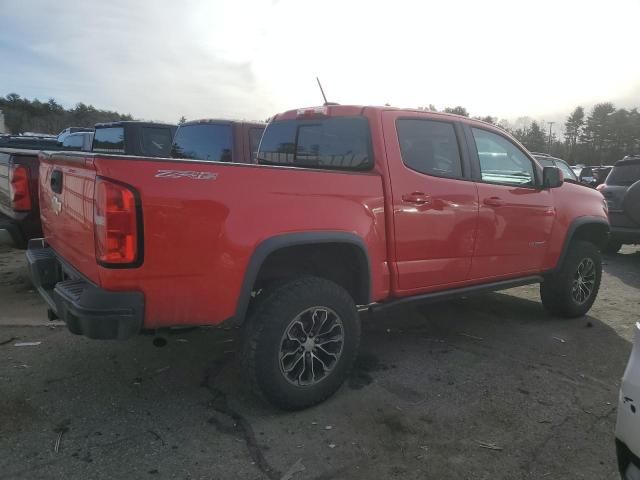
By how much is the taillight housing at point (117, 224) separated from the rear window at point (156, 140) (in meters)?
6.49

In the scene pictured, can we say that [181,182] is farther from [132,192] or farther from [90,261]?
[90,261]

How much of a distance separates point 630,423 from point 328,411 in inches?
68.3

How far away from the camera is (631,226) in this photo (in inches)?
333

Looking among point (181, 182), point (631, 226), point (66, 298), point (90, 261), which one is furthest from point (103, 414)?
point (631, 226)

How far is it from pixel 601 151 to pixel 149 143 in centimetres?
6397

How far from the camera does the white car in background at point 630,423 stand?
6.51 feet

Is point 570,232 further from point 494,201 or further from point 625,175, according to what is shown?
point 625,175

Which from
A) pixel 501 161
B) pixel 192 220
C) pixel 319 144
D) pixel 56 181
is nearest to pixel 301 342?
pixel 192 220

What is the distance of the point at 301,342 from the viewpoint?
3141 millimetres

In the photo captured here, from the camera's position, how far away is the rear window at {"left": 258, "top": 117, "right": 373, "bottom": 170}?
366 centimetres

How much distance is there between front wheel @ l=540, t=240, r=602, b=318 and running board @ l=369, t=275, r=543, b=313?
1.12 ft

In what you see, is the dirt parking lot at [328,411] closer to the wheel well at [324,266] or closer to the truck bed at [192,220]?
the truck bed at [192,220]

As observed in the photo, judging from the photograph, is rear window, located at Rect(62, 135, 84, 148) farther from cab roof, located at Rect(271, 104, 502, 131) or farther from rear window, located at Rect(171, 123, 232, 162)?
cab roof, located at Rect(271, 104, 502, 131)

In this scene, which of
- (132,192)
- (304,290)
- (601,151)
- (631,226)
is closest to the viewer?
(132,192)
